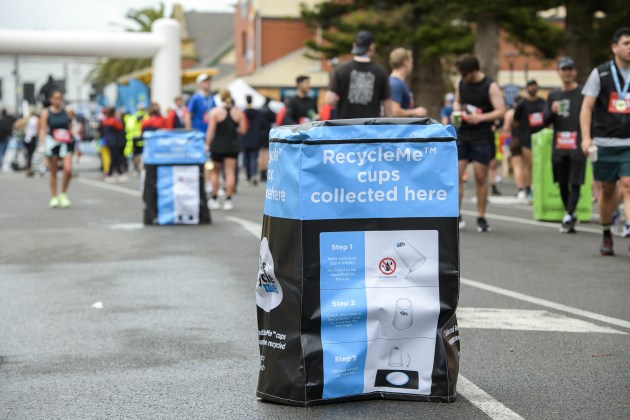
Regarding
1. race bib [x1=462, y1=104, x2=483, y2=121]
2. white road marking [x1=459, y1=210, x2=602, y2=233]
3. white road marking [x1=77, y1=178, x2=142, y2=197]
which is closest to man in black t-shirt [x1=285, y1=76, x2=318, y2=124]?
white road marking [x1=77, y1=178, x2=142, y2=197]

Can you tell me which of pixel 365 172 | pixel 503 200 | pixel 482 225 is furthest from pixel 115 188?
pixel 365 172

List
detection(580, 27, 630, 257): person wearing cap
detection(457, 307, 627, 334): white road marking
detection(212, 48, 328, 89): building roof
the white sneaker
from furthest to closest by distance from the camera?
1. detection(212, 48, 328, 89): building roof
2. the white sneaker
3. detection(580, 27, 630, 257): person wearing cap
4. detection(457, 307, 627, 334): white road marking

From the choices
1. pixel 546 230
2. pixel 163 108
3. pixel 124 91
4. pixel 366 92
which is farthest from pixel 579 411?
pixel 124 91

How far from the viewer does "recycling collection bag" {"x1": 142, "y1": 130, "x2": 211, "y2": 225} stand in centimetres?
1484

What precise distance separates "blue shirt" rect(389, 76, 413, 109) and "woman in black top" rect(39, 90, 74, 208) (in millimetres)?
6660

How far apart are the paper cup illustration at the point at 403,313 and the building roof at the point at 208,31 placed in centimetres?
8209

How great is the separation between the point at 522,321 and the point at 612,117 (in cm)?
367

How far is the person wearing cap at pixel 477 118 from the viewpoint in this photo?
42.8 ft

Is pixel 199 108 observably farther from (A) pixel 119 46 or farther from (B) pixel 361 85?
(A) pixel 119 46

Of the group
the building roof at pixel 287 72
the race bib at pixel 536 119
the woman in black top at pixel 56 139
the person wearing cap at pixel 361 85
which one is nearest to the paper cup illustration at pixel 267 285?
the person wearing cap at pixel 361 85

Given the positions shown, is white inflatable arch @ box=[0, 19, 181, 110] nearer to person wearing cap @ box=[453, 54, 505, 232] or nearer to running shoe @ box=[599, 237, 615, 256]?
person wearing cap @ box=[453, 54, 505, 232]

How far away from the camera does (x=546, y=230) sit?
45.4 ft

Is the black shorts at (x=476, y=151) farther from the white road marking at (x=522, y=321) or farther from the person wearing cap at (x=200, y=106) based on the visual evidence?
the person wearing cap at (x=200, y=106)

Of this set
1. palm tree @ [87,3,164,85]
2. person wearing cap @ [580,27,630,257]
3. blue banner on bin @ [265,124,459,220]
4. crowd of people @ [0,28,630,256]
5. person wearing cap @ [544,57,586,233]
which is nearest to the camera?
blue banner on bin @ [265,124,459,220]
